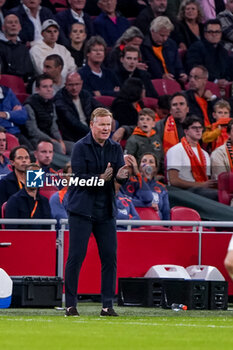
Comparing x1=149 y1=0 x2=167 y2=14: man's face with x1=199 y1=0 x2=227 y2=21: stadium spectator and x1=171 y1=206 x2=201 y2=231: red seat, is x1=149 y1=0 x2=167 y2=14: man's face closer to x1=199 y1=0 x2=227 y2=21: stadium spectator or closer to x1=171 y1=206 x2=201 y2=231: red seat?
x1=199 y1=0 x2=227 y2=21: stadium spectator

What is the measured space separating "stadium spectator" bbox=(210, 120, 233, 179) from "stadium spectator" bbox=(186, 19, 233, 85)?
427 centimetres

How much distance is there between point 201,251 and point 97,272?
51.6 inches

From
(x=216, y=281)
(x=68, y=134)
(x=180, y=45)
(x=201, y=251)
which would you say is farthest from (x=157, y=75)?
(x=216, y=281)

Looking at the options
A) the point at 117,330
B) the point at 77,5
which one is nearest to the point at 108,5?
the point at 77,5

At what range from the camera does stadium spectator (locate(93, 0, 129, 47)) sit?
1744 centimetres

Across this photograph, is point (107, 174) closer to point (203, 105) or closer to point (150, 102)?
point (150, 102)

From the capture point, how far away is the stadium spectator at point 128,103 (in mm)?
15117

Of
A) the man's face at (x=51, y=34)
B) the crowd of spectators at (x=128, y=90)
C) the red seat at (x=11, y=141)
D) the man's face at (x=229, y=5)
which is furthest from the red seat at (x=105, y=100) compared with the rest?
the man's face at (x=229, y=5)

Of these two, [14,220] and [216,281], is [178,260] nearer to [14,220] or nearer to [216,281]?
[216,281]

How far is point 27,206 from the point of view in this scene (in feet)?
37.5

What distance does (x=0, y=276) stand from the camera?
9.90m

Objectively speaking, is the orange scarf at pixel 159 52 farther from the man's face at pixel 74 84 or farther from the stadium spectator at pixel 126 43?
the man's face at pixel 74 84

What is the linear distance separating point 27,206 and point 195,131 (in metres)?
3.55

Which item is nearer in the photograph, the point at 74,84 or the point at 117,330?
the point at 117,330
